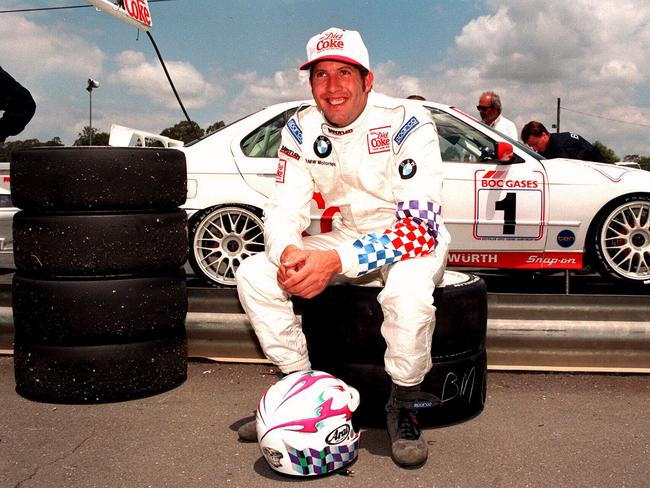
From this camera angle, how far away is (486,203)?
593 cm

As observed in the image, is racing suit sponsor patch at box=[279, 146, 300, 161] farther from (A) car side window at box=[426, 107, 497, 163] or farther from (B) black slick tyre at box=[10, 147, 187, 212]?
(A) car side window at box=[426, 107, 497, 163]

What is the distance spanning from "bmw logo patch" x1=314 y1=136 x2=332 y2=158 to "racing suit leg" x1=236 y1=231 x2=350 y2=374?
58 centimetres

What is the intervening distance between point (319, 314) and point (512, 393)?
45.7 inches

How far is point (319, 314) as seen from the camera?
3.18 metres

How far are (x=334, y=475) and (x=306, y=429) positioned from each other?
23 centimetres

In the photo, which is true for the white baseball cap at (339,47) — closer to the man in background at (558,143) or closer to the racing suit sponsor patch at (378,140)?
the racing suit sponsor patch at (378,140)

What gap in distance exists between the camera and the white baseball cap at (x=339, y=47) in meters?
3.22

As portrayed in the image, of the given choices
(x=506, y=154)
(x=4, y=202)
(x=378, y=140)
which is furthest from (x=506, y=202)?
(x=4, y=202)

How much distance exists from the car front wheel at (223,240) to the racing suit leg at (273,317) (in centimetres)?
300

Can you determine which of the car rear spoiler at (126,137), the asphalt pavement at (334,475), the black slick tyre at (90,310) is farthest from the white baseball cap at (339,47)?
the car rear spoiler at (126,137)

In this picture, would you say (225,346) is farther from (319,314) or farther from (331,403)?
(331,403)

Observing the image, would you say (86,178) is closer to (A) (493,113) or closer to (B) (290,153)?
(B) (290,153)

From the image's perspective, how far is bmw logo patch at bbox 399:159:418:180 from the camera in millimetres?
3080

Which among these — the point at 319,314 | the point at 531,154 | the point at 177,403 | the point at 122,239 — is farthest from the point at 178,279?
the point at 531,154
